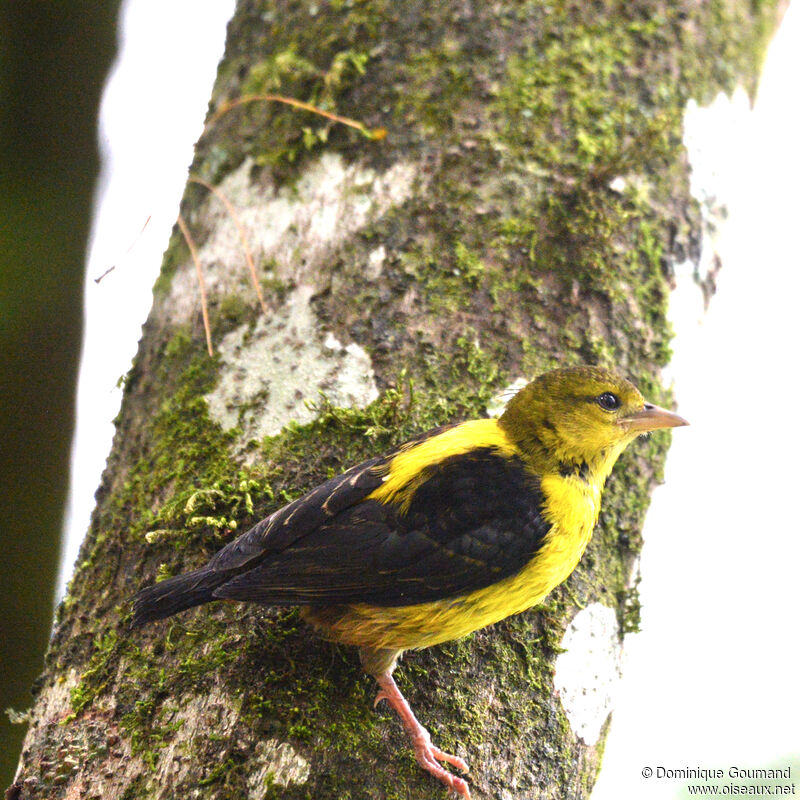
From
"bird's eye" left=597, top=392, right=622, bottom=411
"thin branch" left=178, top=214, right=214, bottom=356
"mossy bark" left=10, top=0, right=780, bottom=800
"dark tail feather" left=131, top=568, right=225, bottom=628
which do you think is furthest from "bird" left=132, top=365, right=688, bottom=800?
"thin branch" left=178, top=214, right=214, bottom=356

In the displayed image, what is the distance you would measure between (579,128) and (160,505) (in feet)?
7.49

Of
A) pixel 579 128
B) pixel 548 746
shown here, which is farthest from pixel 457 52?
pixel 548 746

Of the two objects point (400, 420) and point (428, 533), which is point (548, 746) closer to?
point (428, 533)

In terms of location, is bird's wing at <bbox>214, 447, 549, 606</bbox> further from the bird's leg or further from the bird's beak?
the bird's beak

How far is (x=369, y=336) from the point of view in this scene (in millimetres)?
3111

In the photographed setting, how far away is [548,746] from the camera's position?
2570 millimetres

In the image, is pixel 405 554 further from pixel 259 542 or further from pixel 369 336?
pixel 369 336

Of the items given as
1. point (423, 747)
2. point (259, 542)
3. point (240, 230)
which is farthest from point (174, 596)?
point (240, 230)

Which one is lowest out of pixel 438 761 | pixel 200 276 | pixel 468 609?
pixel 438 761

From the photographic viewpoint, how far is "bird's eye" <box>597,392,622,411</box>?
3.18 m

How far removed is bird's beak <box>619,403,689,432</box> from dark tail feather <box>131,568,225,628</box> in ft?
5.33

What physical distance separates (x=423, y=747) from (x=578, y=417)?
133 cm

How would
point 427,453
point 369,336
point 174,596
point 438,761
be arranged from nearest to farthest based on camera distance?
point 438,761 < point 174,596 < point 427,453 < point 369,336

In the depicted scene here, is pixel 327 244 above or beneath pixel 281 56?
beneath
